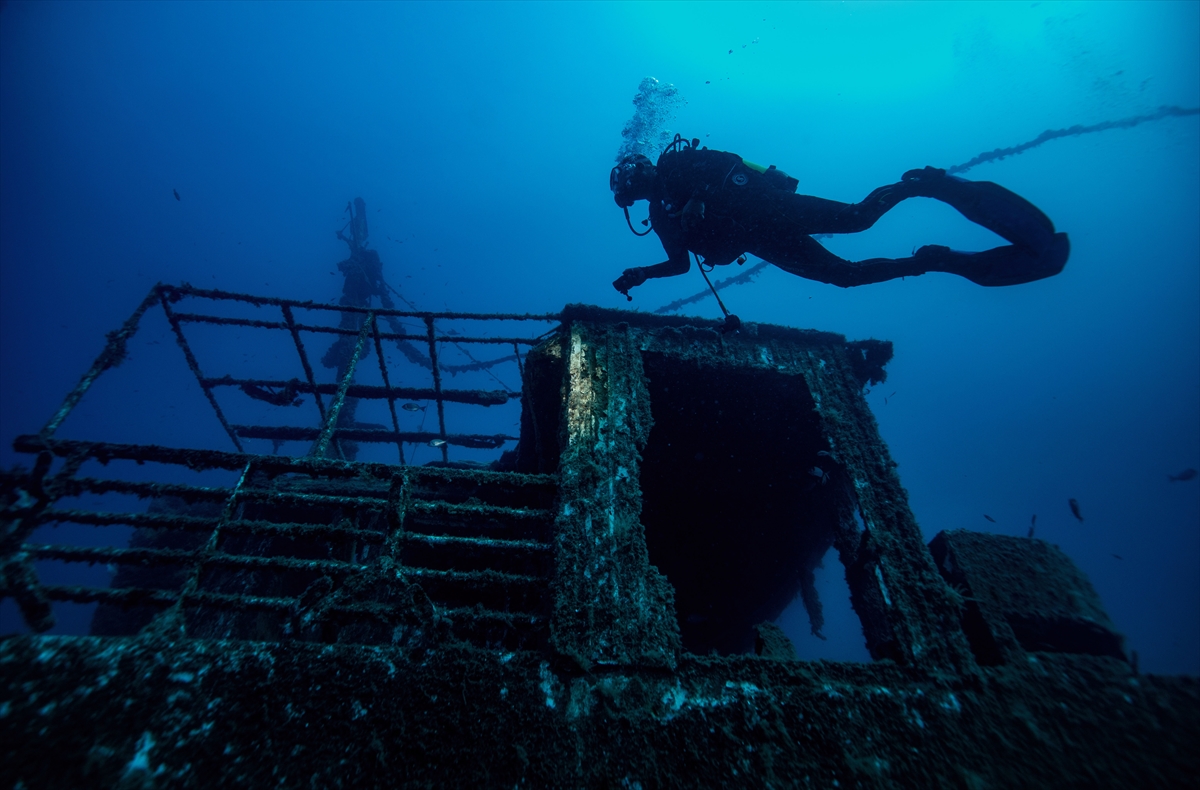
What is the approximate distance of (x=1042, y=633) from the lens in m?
3.01

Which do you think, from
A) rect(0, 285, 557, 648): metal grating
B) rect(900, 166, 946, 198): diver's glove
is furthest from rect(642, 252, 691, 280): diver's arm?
rect(0, 285, 557, 648): metal grating

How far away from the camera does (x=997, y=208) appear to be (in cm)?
425

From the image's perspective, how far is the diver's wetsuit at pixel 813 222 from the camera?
13.9ft

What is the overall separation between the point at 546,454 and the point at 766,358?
2.67m

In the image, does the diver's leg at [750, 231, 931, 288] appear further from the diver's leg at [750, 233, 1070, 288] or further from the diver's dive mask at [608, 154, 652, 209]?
the diver's dive mask at [608, 154, 652, 209]

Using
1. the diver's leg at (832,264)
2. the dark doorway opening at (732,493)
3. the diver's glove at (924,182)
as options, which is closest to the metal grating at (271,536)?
the dark doorway opening at (732,493)

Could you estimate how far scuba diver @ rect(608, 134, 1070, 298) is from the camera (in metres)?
4.26

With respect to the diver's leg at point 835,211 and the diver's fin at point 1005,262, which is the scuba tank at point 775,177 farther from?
the diver's fin at point 1005,262

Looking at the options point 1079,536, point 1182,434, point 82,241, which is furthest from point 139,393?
point 1182,434

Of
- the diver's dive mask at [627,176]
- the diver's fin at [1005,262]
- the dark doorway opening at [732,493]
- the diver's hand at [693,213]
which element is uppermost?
the diver's dive mask at [627,176]

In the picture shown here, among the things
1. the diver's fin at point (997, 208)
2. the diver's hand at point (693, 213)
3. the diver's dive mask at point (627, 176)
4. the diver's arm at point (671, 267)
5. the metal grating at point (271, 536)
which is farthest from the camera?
the diver's dive mask at point (627, 176)

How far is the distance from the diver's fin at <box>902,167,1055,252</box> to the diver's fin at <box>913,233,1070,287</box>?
7 cm

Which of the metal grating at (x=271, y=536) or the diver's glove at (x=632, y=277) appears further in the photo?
the diver's glove at (x=632, y=277)

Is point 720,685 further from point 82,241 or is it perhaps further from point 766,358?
point 82,241
